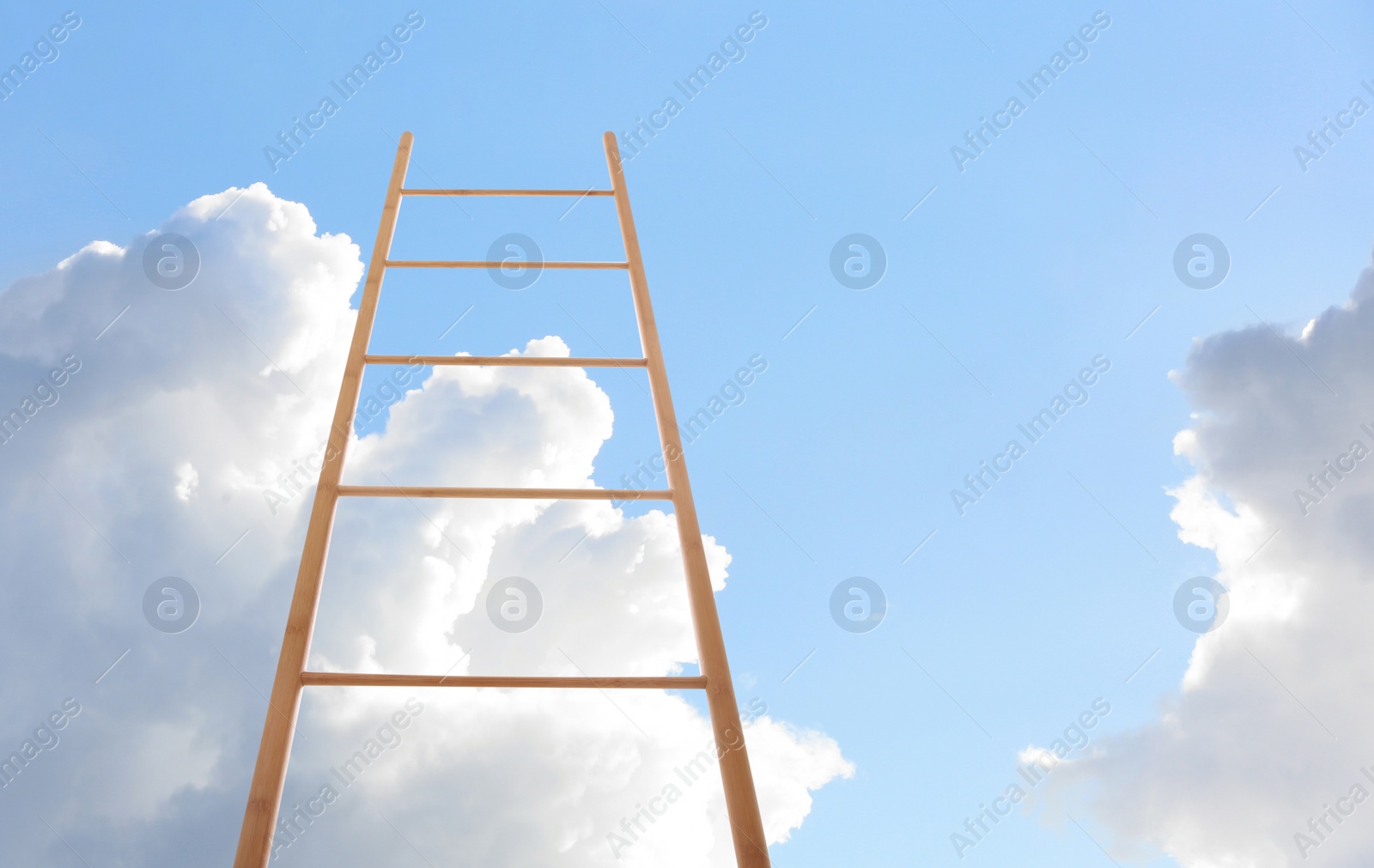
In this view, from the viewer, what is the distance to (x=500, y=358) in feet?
8.46

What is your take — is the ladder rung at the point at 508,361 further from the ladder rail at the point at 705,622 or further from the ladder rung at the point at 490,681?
the ladder rung at the point at 490,681

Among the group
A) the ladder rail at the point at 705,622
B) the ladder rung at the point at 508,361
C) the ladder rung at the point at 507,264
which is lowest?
the ladder rail at the point at 705,622

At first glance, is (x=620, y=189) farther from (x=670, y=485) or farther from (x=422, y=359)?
(x=670, y=485)

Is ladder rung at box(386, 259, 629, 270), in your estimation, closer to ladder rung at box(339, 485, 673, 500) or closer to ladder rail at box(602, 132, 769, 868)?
ladder rail at box(602, 132, 769, 868)

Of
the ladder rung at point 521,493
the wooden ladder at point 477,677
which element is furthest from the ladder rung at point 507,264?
the ladder rung at point 521,493

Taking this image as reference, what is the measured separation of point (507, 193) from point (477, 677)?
1944 millimetres

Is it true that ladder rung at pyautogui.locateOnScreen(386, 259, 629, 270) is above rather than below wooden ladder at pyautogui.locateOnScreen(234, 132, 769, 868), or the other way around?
above

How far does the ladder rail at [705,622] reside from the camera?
1785mm

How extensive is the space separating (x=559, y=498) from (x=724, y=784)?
33.5 inches

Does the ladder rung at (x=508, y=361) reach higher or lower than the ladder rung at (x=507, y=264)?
lower

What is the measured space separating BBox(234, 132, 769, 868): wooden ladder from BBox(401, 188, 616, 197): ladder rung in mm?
295

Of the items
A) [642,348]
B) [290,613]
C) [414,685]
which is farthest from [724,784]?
[642,348]

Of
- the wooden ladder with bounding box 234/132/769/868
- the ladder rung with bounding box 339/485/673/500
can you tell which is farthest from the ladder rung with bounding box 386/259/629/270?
the ladder rung with bounding box 339/485/673/500

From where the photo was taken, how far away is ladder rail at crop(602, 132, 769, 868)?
1785mm
